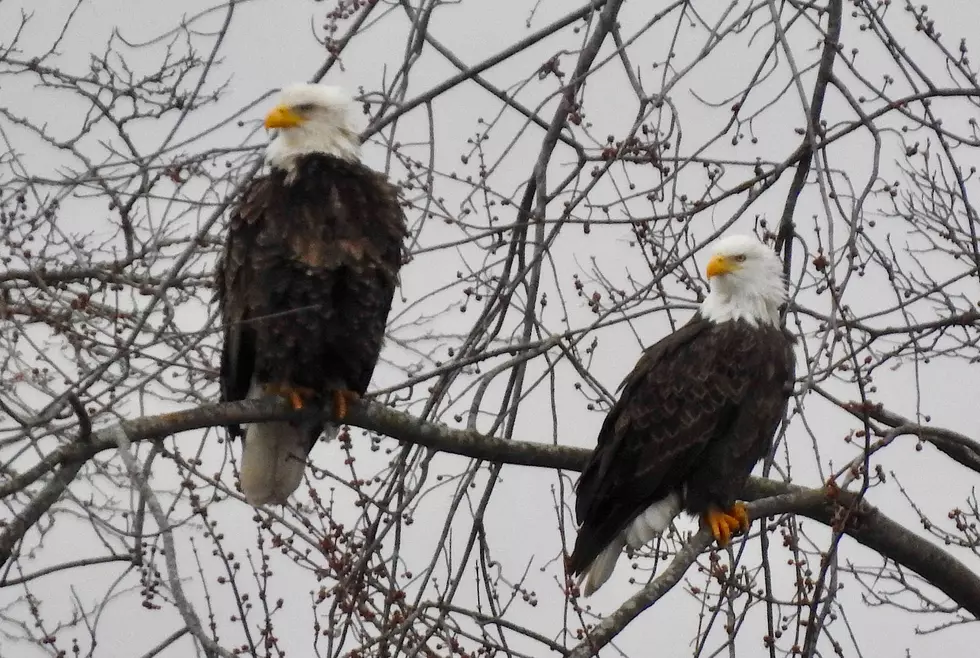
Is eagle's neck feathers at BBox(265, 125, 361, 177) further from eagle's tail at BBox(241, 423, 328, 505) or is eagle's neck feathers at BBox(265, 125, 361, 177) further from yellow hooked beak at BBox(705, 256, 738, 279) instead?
yellow hooked beak at BBox(705, 256, 738, 279)

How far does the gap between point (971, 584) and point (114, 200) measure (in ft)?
9.90

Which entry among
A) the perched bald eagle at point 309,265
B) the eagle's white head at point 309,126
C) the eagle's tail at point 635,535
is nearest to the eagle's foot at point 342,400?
the perched bald eagle at point 309,265

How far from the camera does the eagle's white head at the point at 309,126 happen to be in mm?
4074

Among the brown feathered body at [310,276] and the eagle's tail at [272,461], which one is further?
the eagle's tail at [272,461]

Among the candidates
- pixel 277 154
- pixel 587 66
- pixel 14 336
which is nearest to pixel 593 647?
pixel 587 66

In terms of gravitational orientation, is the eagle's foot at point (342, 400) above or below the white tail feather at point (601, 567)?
above

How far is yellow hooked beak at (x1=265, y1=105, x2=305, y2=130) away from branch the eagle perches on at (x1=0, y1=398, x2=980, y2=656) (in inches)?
34.1

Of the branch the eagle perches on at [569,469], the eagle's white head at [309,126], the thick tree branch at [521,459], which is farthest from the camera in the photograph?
the eagle's white head at [309,126]

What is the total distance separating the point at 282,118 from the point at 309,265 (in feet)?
1.83

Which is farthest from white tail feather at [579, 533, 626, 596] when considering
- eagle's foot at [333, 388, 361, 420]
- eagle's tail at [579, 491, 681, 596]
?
eagle's foot at [333, 388, 361, 420]

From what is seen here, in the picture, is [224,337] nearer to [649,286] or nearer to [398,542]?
[398,542]

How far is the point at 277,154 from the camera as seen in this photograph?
411cm

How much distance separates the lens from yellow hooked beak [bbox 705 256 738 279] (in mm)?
4332

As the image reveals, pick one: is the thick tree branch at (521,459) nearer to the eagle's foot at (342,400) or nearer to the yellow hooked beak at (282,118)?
the eagle's foot at (342,400)
